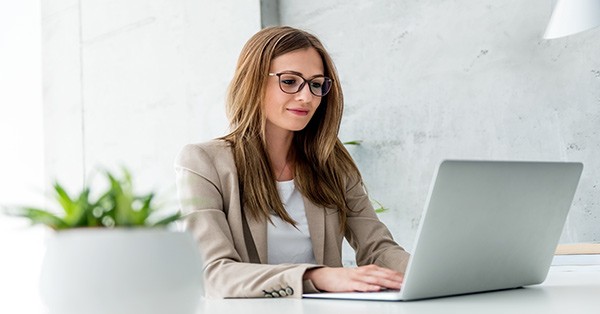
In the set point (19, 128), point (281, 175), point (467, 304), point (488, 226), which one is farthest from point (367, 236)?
point (19, 128)

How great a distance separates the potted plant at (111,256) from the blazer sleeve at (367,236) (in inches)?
61.1

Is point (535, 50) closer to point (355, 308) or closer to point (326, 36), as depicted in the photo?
point (326, 36)

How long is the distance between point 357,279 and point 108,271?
103 centimetres

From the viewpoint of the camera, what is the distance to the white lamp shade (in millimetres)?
3014

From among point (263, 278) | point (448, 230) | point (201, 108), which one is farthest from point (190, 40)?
point (448, 230)

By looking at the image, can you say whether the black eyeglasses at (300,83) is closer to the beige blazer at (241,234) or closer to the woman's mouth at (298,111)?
the woman's mouth at (298,111)

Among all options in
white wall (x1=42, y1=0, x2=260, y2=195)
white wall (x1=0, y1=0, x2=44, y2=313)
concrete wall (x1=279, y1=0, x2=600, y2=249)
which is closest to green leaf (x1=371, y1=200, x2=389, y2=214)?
concrete wall (x1=279, y1=0, x2=600, y2=249)

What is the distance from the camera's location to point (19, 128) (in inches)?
201

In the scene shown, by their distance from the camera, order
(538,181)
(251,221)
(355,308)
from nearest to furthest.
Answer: (355,308), (538,181), (251,221)

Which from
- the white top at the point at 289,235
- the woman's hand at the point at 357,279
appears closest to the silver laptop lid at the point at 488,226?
the woman's hand at the point at 357,279

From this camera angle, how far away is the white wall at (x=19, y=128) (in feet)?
16.0

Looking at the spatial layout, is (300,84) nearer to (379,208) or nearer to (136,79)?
(379,208)

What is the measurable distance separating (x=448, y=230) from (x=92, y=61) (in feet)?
13.0

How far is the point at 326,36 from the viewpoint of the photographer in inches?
162
